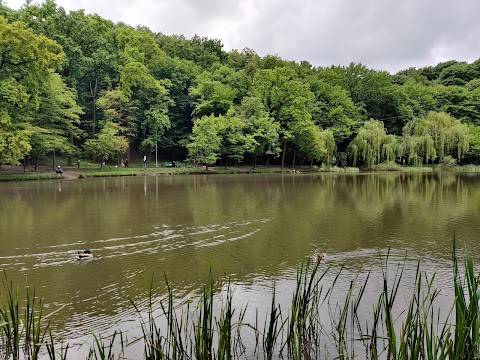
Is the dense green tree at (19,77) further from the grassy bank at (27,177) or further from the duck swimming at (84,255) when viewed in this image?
the duck swimming at (84,255)

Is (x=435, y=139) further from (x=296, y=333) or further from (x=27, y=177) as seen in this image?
(x=296, y=333)

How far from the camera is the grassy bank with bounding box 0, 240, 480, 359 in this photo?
2.98 metres

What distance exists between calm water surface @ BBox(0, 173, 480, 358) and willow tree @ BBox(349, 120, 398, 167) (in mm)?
26365

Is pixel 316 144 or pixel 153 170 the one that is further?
pixel 316 144

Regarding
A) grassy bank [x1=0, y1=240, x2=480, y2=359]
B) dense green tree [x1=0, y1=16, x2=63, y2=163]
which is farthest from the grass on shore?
grassy bank [x1=0, y1=240, x2=480, y2=359]

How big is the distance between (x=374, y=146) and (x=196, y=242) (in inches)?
1491

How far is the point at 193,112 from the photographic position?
4488cm

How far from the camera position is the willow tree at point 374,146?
143 ft

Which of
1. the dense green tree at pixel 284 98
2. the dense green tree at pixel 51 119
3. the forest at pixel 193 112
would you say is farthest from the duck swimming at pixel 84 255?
the dense green tree at pixel 284 98

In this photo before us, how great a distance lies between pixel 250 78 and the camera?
49094 mm

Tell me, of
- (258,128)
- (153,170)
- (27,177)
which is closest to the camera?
(27,177)

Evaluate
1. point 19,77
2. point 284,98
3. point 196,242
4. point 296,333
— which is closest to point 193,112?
point 284,98

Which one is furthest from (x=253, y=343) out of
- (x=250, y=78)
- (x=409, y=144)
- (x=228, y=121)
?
(x=250, y=78)

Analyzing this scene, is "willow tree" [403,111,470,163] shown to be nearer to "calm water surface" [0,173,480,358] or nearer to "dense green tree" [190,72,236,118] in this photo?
"dense green tree" [190,72,236,118]
